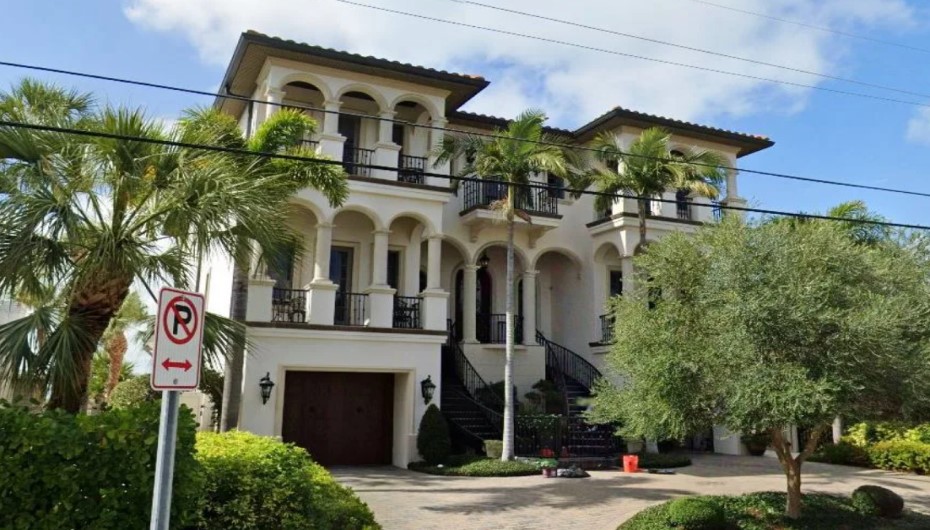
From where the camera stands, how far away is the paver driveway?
1127cm

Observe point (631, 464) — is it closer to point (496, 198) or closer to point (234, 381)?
point (496, 198)

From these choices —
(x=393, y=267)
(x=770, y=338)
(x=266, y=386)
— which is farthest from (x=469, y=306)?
(x=770, y=338)

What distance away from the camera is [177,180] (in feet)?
32.9

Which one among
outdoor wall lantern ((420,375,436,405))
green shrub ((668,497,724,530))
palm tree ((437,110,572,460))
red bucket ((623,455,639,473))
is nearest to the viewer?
green shrub ((668,497,724,530))

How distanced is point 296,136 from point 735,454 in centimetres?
1630

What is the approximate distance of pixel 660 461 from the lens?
1825cm

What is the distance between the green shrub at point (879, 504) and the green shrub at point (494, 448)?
762 cm

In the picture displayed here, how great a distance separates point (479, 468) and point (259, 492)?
30.8 feet

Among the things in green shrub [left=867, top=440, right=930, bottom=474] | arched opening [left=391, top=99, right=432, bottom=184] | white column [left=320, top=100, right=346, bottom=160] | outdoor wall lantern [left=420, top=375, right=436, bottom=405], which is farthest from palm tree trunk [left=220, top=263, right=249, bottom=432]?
green shrub [left=867, top=440, right=930, bottom=474]

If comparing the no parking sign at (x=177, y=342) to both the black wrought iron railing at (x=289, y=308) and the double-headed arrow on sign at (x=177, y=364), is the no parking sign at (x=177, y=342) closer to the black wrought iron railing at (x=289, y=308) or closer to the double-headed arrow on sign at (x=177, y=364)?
the double-headed arrow on sign at (x=177, y=364)

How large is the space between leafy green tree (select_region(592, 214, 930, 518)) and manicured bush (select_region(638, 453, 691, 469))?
6617mm

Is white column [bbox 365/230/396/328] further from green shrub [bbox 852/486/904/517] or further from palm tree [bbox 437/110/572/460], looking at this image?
green shrub [bbox 852/486/904/517]

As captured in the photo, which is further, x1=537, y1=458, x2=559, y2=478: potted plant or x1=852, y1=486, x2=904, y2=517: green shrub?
x1=537, y1=458, x2=559, y2=478: potted plant

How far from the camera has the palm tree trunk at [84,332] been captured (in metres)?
8.44
